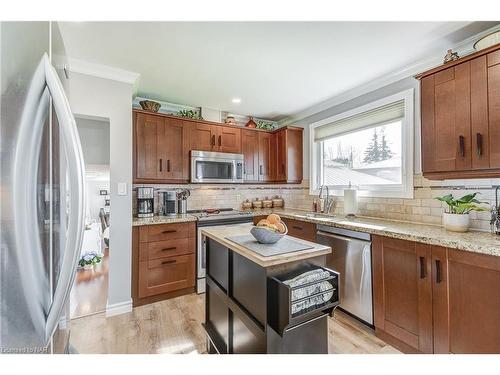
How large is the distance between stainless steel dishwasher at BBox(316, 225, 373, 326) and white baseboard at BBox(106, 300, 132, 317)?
2.16 meters

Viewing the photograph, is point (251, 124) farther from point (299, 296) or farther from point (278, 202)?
point (299, 296)

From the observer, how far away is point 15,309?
20.4 inches

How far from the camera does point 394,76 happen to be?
2.48 meters

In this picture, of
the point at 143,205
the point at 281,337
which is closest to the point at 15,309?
the point at 281,337

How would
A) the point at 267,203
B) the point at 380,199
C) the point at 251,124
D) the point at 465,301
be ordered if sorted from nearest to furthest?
the point at 465,301 → the point at 380,199 → the point at 251,124 → the point at 267,203

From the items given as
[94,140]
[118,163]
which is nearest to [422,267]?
[118,163]

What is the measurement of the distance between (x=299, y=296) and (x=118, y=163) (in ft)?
7.33

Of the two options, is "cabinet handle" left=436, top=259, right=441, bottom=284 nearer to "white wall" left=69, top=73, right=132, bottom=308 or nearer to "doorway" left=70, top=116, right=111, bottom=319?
"white wall" left=69, top=73, right=132, bottom=308

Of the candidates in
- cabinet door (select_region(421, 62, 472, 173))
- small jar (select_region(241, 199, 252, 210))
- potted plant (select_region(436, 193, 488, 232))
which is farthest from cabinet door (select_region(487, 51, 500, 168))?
small jar (select_region(241, 199, 252, 210))

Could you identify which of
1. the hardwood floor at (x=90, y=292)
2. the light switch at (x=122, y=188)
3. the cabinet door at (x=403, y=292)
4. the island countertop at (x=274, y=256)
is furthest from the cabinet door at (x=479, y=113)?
the hardwood floor at (x=90, y=292)

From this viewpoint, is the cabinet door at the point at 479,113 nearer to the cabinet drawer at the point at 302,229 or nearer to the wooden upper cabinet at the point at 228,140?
the cabinet drawer at the point at 302,229

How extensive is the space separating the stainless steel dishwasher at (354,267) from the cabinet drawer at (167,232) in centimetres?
164

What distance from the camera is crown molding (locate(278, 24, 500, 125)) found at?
194 cm

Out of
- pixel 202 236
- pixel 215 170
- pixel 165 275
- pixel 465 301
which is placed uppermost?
pixel 215 170
